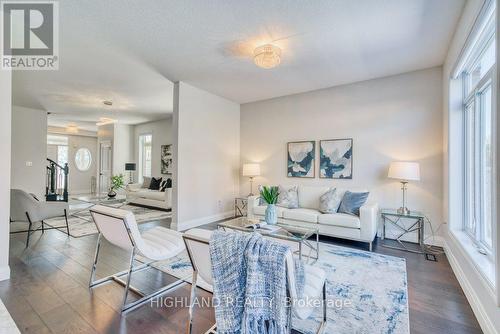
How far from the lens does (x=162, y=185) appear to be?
6.86m

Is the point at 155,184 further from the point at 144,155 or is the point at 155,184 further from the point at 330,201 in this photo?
the point at 330,201

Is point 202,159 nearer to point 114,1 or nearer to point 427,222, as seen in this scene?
point 114,1

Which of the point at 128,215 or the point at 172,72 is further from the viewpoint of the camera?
Answer: the point at 172,72

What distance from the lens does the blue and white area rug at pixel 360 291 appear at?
5.77 ft

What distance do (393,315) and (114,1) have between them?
3.65 metres

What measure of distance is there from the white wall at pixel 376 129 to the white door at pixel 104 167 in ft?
22.6

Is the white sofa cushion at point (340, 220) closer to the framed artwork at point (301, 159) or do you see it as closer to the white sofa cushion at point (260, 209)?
the white sofa cushion at point (260, 209)

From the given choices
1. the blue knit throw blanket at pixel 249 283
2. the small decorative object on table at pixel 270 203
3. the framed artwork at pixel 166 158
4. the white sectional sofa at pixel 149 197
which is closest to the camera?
the blue knit throw blanket at pixel 249 283

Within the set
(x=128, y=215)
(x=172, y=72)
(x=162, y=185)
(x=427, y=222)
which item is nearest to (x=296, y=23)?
(x=172, y=72)

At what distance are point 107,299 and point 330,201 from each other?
3201 millimetres

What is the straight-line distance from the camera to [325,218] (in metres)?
3.64

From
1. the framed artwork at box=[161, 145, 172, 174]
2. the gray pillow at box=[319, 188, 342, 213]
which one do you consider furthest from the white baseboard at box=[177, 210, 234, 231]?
the framed artwork at box=[161, 145, 172, 174]

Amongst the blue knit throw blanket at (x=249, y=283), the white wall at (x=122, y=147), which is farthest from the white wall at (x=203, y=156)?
the white wall at (x=122, y=147)

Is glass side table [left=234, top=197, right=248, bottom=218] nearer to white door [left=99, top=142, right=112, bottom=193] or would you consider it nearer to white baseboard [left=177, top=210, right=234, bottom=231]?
white baseboard [left=177, top=210, right=234, bottom=231]
